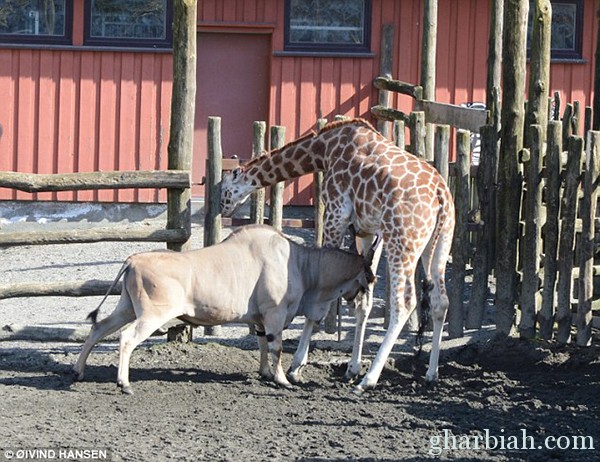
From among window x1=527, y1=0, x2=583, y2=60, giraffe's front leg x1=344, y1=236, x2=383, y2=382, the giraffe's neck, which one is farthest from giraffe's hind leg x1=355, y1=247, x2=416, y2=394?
window x1=527, y1=0, x2=583, y2=60

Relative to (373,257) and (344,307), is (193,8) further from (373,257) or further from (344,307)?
(344,307)

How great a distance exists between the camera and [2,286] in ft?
33.4

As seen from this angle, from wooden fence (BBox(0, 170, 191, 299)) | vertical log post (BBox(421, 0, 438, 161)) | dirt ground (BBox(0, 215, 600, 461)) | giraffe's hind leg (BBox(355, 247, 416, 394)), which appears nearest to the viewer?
dirt ground (BBox(0, 215, 600, 461))

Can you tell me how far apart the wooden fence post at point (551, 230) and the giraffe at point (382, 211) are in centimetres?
99

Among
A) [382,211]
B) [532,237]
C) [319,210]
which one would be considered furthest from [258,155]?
[532,237]

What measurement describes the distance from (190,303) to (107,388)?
Result: 2.91ft

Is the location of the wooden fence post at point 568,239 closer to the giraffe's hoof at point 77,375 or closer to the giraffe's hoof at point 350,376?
the giraffe's hoof at point 350,376

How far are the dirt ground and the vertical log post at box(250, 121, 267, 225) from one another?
43.9 inches

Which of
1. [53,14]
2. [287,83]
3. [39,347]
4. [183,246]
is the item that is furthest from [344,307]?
[53,14]

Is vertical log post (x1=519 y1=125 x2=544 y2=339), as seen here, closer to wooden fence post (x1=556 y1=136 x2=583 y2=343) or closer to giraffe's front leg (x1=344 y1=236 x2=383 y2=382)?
wooden fence post (x1=556 y1=136 x2=583 y2=343)

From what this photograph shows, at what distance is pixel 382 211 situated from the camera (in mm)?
9805

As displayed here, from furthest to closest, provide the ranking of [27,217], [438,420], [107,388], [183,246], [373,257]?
[27,217]
[183,246]
[373,257]
[107,388]
[438,420]

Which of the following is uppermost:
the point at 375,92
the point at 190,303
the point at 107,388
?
Result: the point at 375,92

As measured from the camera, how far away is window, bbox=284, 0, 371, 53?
1792 centimetres
